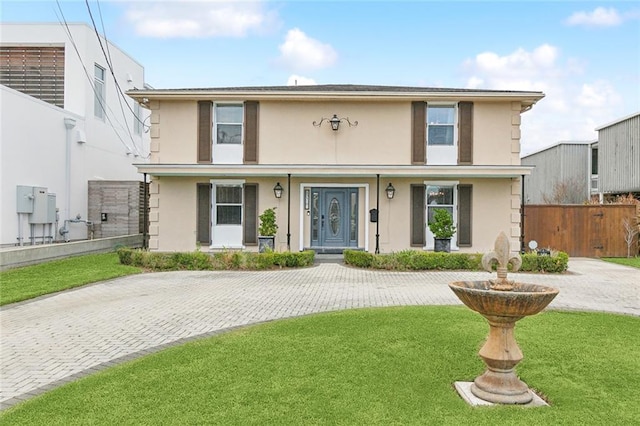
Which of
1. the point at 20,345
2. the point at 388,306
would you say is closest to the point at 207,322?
the point at 20,345

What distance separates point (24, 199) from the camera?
1567 centimetres

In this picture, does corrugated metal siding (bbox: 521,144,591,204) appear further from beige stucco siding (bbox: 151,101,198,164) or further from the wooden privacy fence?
beige stucco siding (bbox: 151,101,198,164)

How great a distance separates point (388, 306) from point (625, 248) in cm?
1374

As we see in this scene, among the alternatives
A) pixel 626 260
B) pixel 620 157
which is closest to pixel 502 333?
pixel 626 260

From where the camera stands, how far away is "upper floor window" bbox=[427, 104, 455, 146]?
1661 cm

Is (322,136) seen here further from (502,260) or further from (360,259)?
(502,260)

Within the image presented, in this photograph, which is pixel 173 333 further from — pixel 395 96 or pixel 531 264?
pixel 395 96

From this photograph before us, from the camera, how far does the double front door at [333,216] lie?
1697 centimetres

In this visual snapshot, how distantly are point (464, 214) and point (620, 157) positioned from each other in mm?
11994

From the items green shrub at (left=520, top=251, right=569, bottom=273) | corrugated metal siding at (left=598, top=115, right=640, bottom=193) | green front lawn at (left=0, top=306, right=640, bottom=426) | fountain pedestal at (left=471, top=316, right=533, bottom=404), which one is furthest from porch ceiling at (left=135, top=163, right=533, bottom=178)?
fountain pedestal at (left=471, top=316, right=533, bottom=404)

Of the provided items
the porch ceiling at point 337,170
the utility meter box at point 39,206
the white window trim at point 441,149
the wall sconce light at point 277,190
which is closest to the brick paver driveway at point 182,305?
the porch ceiling at point 337,170

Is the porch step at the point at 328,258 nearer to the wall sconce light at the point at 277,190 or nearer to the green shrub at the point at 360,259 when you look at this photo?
the green shrub at the point at 360,259

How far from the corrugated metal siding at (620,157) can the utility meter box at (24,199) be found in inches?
981

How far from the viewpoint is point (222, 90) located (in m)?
16.4
